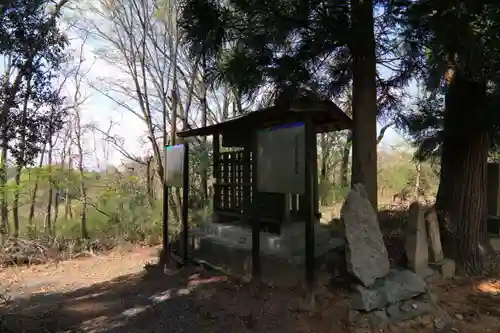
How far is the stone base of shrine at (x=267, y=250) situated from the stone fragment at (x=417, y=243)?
926 mm

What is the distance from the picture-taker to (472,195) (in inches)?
201

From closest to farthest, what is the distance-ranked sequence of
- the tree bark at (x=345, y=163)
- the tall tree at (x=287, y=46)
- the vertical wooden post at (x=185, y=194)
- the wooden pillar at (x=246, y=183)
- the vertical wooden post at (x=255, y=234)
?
the tall tree at (x=287, y=46) < the vertical wooden post at (x=255, y=234) < the vertical wooden post at (x=185, y=194) < the wooden pillar at (x=246, y=183) < the tree bark at (x=345, y=163)

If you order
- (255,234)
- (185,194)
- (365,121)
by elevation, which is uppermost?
(365,121)

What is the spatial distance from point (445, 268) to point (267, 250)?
7.34 feet

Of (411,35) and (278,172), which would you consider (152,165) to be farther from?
(411,35)

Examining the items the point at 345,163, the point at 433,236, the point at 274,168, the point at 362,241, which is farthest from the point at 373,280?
the point at 345,163

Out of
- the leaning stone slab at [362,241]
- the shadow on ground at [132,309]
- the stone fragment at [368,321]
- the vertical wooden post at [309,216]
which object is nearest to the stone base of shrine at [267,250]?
the shadow on ground at [132,309]

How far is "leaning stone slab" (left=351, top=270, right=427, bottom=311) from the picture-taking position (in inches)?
148

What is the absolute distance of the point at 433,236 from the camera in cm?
470

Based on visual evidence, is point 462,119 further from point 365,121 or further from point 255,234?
point 255,234

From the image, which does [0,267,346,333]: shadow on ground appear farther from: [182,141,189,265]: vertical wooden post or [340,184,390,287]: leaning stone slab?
[182,141,189,265]: vertical wooden post

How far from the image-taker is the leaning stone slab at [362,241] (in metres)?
3.95

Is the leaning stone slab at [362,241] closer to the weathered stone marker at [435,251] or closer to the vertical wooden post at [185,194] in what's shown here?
the weathered stone marker at [435,251]

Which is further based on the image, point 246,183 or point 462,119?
point 246,183
